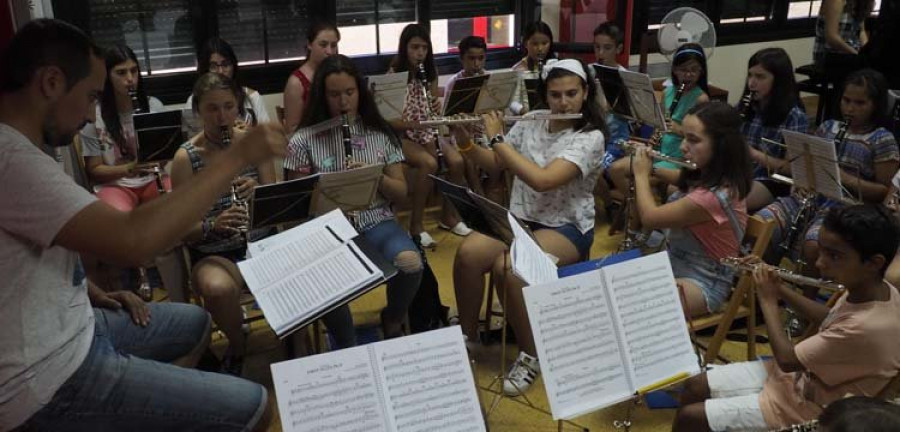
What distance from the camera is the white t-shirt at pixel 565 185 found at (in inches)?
115

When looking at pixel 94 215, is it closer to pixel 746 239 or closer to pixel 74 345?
pixel 74 345

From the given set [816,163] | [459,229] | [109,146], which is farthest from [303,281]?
[459,229]

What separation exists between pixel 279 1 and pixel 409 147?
61.5 inches

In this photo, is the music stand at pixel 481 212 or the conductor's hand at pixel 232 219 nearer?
the music stand at pixel 481 212

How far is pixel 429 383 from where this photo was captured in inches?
65.8

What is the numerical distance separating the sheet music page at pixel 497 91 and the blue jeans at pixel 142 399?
2442 mm

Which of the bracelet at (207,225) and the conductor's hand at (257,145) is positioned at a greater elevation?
the conductor's hand at (257,145)

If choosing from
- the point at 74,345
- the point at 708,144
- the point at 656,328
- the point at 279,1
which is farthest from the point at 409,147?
the point at 74,345

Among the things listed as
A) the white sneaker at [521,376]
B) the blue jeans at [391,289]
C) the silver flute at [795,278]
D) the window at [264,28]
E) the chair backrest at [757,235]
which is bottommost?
the white sneaker at [521,376]

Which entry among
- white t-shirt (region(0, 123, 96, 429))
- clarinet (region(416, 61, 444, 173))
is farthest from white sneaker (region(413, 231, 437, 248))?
white t-shirt (region(0, 123, 96, 429))

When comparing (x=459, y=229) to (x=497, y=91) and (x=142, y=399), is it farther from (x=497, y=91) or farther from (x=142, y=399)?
(x=142, y=399)

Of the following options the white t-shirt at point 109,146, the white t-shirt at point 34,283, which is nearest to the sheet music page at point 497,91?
the white t-shirt at point 109,146

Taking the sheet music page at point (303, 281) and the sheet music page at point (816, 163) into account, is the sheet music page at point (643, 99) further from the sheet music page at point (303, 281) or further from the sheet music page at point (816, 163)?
the sheet music page at point (303, 281)

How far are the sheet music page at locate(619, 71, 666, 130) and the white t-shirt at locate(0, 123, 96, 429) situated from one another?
2.81 m
